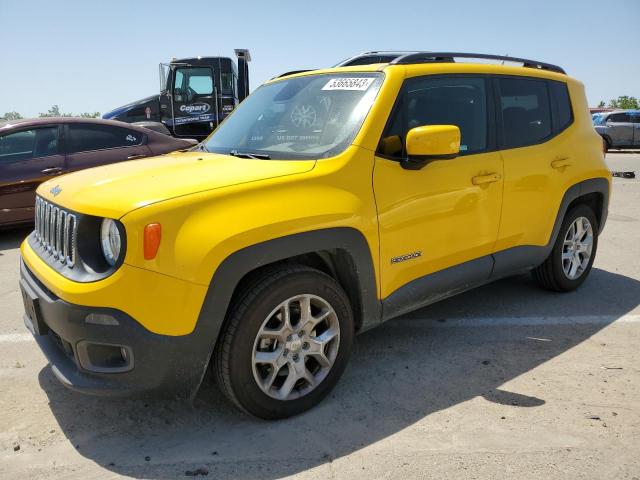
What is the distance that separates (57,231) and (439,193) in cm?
209

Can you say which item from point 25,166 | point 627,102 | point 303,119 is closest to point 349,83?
point 303,119

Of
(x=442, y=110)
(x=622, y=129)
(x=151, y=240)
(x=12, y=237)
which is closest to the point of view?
(x=151, y=240)

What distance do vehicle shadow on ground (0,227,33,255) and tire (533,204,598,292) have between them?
19.1ft

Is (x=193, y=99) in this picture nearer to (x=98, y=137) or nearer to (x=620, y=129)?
(x=98, y=137)

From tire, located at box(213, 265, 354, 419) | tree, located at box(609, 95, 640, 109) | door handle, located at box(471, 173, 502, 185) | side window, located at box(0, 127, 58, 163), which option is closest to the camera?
tire, located at box(213, 265, 354, 419)

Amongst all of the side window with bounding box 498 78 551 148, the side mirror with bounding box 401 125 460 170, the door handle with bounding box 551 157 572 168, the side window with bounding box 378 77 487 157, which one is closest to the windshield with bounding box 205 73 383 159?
the side window with bounding box 378 77 487 157

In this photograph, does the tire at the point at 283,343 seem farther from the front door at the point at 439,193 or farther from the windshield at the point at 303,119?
the windshield at the point at 303,119

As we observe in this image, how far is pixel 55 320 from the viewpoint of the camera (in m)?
2.47

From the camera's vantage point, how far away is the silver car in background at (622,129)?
66.2 ft

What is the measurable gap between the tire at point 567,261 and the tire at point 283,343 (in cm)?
228

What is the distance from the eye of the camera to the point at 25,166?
6.76 m

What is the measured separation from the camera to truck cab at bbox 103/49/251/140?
15.0 m

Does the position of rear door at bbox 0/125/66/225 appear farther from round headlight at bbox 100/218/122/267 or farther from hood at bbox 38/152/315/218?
round headlight at bbox 100/218/122/267

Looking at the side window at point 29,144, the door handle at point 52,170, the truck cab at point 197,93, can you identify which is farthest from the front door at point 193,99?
the door handle at point 52,170
